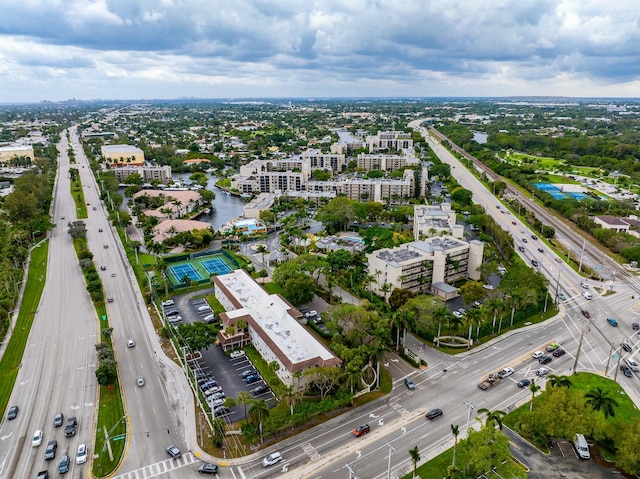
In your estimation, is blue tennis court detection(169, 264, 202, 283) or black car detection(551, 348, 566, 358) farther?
blue tennis court detection(169, 264, 202, 283)

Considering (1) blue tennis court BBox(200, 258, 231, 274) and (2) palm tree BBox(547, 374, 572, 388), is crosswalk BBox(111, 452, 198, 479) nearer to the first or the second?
(2) palm tree BBox(547, 374, 572, 388)

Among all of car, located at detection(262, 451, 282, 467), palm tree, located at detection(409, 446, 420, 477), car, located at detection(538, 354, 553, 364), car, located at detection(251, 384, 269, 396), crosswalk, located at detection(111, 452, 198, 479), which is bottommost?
car, located at detection(538, 354, 553, 364)

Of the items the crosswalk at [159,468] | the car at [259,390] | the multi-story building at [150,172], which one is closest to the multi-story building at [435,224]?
the car at [259,390]

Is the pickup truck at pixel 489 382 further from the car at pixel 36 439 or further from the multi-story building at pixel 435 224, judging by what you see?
the car at pixel 36 439

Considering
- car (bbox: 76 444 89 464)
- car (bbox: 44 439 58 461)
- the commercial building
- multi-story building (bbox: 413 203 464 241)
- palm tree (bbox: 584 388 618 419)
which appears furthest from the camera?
multi-story building (bbox: 413 203 464 241)

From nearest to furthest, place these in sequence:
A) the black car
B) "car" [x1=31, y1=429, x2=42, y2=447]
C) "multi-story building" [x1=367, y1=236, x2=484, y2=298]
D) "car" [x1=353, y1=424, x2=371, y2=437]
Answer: "car" [x1=31, y1=429, x2=42, y2=447]
"car" [x1=353, y1=424, x2=371, y2=437]
the black car
"multi-story building" [x1=367, y1=236, x2=484, y2=298]

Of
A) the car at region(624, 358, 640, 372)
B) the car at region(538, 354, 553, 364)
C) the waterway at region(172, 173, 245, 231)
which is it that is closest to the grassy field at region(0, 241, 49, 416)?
the waterway at region(172, 173, 245, 231)

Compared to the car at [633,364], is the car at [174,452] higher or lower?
higher
